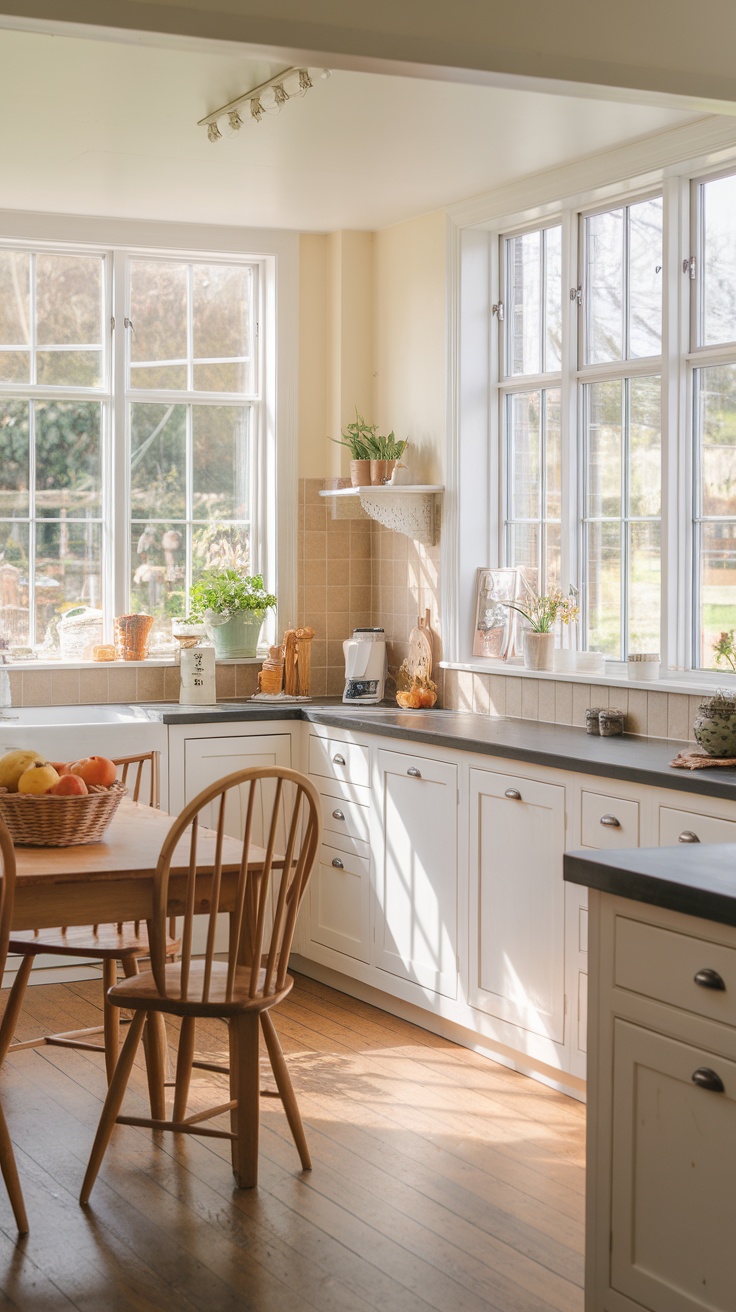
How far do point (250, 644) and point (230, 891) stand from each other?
261 cm

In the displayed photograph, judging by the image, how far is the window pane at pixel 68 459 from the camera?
563 centimetres

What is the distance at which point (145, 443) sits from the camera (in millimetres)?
5773

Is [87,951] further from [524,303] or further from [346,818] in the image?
[524,303]

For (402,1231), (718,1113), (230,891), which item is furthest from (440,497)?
(718,1113)

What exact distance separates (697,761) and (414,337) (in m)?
2.48

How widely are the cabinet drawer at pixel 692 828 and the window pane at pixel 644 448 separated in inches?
51.0

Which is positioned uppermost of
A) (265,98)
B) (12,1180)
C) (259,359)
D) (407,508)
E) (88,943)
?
(265,98)

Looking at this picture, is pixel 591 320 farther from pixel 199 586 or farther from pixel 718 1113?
pixel 718 1113

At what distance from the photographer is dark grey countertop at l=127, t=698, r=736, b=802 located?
360cm

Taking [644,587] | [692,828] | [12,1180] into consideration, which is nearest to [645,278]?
[644,587]

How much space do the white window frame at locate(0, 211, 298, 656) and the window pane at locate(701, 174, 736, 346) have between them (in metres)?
2.00

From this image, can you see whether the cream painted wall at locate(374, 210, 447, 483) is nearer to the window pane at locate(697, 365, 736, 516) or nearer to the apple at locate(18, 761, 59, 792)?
the window pane at locate(697, 365, 736, 516)

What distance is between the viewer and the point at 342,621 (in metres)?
5.95

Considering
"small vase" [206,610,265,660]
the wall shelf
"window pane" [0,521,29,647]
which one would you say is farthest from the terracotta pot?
"window pane" [0,521,29,647]
